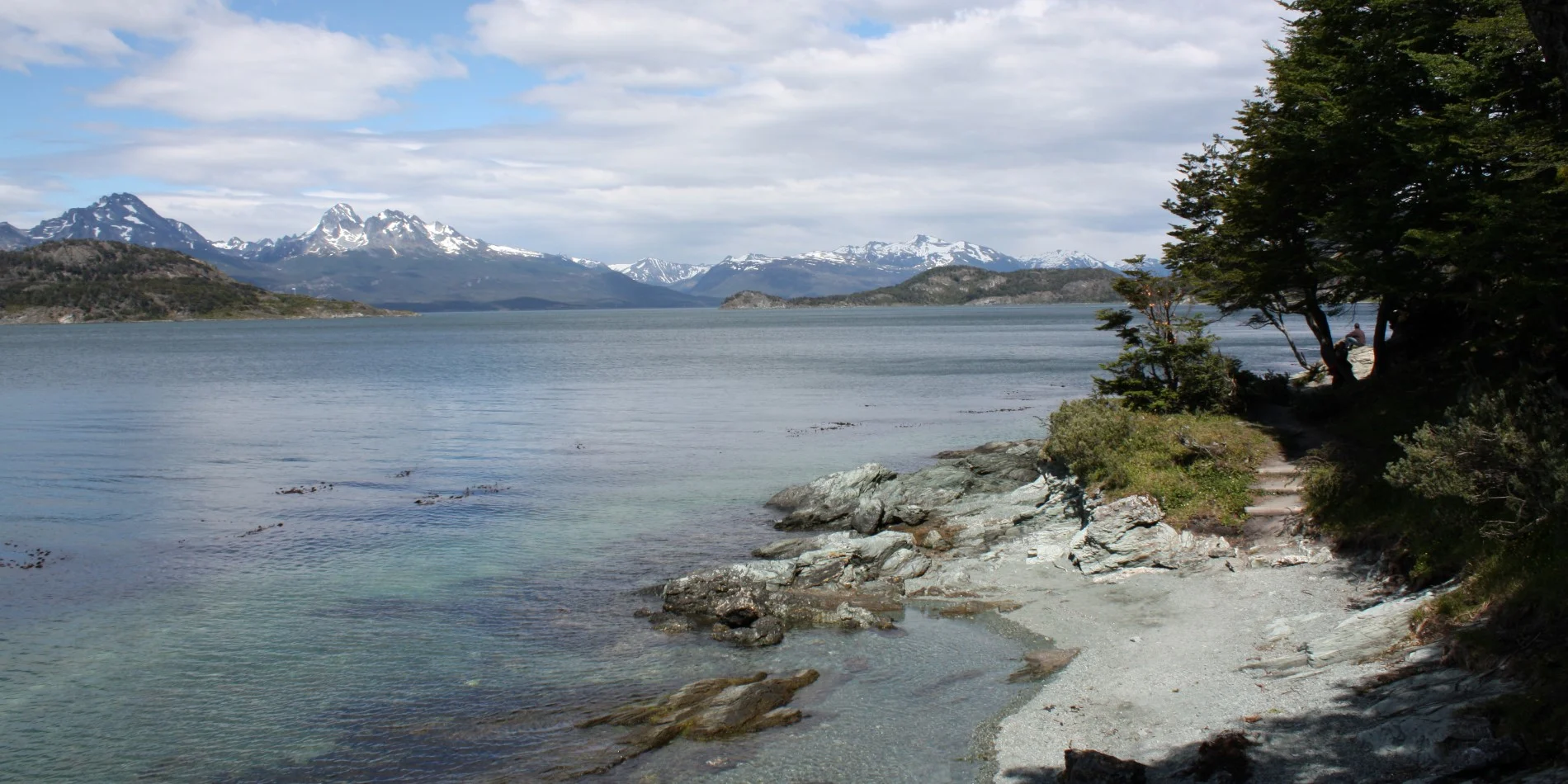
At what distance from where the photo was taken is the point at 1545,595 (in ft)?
42.2

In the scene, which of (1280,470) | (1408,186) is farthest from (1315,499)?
(1408,186)

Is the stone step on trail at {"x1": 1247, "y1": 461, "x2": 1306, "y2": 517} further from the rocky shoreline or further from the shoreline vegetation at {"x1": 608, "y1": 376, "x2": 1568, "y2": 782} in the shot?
the rocky shoreline

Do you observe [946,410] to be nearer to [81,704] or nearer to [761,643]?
[761,643]

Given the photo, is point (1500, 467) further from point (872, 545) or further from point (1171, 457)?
point (872, 545)

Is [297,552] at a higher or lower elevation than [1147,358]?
lower

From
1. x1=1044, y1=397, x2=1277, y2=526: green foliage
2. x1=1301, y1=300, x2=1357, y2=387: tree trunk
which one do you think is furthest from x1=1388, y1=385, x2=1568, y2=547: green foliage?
x1=1301, y1=300, x2=1357, y2=387: tree trunk

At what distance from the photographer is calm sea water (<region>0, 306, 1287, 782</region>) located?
51.2 ft

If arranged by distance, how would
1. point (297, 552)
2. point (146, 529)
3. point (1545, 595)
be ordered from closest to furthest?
1. point (1545, 595)
2. point (297, 552)
3. point (146, 529)

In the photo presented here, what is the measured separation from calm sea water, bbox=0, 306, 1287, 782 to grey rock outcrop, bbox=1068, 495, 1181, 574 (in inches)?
162

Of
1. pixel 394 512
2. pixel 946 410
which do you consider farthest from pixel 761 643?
pixel 946 410

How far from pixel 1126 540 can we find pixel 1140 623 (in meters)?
4.00

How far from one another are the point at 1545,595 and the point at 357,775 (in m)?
16.3

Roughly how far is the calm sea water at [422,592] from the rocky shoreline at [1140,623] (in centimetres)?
117

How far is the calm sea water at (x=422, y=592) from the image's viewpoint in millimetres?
15602
